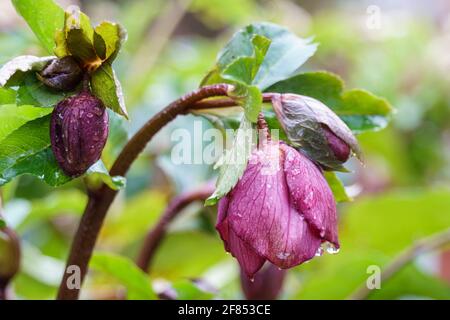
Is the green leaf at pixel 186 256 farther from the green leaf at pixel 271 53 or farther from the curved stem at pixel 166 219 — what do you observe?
the green leaf at pixel 271 53

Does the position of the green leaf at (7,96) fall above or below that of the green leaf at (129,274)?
above

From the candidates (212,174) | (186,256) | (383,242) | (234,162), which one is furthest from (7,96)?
(383,242)

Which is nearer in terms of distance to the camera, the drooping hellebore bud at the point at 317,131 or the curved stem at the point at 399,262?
the drooping hellebore bud at the point at 317,131

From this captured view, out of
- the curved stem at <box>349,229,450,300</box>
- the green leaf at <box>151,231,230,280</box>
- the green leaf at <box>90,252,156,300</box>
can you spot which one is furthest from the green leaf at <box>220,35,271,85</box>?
the green leaf at <box>151,231,230,280</box>

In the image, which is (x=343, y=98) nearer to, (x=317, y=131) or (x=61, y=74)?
(x=317, y=131)

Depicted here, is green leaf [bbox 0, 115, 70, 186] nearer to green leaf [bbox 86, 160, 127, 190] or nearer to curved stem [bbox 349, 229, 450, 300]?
green leaf [bbox 86, 160, 127, 190]

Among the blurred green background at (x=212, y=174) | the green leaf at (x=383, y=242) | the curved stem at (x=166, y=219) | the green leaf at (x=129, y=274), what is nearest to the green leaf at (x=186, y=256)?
the blurred green background at (x=212, y=174)

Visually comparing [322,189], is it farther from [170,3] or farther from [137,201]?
[170,3]
